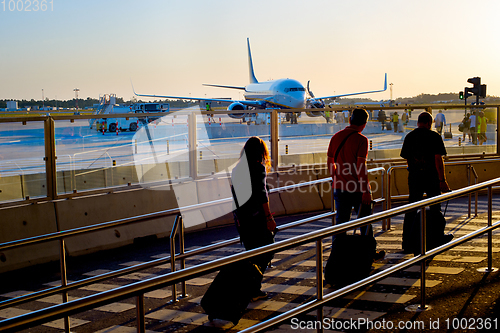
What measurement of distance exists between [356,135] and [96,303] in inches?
175

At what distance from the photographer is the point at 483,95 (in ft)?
71.1

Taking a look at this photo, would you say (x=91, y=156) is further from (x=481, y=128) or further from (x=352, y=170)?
(x=481, y=128)

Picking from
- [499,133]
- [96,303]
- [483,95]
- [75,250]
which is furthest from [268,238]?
[483,95]

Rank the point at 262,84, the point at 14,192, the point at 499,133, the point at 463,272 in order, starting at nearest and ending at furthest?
the point at 463,272
the point at 14,192
the point at 499,133
the point at 262,84

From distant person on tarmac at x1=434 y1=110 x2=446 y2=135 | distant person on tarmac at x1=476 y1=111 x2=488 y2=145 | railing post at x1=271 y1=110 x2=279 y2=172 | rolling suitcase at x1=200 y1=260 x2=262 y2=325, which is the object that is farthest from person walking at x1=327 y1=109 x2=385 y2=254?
distant person on tarmac at x1=476 y1=111 x2=488 y2=145

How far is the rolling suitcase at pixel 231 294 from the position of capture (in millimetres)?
4781

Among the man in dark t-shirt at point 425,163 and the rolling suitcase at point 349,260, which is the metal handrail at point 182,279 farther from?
the man in dark t-shirt at point 425,163

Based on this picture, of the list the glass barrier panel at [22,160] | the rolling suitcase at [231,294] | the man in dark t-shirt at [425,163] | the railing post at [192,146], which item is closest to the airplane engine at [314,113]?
the railing post at [192,146]

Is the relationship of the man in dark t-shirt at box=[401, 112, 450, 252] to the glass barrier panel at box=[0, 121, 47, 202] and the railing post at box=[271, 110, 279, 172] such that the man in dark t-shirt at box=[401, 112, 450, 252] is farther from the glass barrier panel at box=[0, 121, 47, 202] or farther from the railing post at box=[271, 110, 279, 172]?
the glass barrier panel at box=[0, 121, 47, 202]

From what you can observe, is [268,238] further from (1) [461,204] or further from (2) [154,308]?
(1) [461,204]

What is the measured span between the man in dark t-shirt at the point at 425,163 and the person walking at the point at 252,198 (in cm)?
252

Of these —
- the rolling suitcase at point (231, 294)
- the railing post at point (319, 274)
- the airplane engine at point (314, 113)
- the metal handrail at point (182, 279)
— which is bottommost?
the rolling suitcase at point (231, 294)

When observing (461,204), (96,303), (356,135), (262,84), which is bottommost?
(461,204)

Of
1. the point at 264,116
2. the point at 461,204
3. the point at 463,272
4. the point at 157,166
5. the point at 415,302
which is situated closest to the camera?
the point at 415,302
